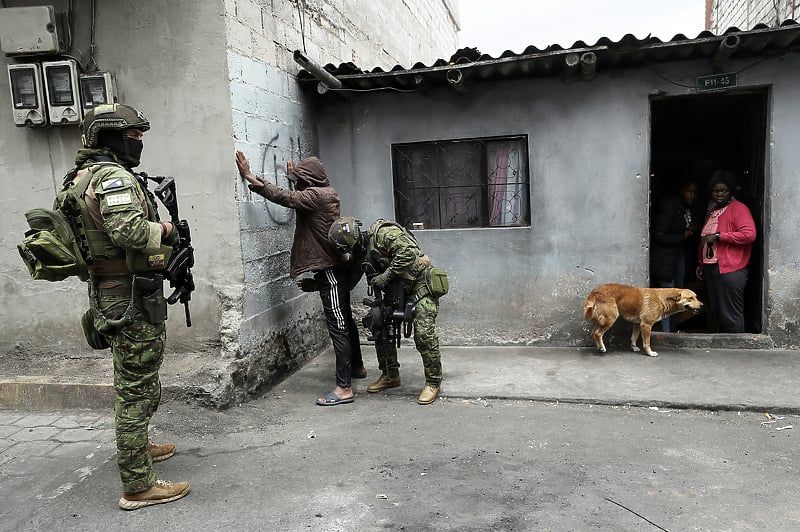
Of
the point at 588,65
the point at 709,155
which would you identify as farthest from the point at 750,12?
Result: the point at 588,65

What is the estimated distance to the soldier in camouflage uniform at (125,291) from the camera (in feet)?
9.58

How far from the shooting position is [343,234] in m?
4.33

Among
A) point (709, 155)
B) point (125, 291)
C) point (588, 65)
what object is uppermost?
point (588, 65)

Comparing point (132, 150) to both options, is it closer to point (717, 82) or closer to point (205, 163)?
point (205, 163)

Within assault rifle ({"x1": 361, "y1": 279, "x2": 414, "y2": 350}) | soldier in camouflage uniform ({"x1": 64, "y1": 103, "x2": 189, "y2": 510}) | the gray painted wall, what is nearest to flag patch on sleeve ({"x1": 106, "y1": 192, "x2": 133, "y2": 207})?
soldier in camouflage uniform ({"x1": 64, "y1": 103, "x2": 189, "y2": 510})

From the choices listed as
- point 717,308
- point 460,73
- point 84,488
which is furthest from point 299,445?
point 717,308

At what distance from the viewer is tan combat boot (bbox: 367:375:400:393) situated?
471cm

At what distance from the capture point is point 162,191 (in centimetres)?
319

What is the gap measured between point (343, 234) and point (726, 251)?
3824mm

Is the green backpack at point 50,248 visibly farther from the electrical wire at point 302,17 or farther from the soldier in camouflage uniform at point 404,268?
the electrical wire at point 302,17

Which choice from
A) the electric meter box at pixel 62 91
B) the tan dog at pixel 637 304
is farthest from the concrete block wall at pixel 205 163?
the tan dog at pixel 637 304

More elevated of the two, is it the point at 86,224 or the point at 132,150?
the point at 132,150

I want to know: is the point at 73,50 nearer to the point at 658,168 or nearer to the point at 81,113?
the point at 81,113

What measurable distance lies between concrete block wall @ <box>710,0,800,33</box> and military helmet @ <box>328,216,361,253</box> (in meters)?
5.54
